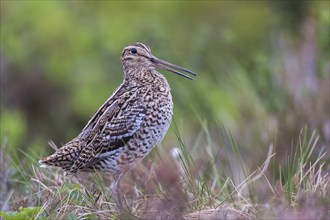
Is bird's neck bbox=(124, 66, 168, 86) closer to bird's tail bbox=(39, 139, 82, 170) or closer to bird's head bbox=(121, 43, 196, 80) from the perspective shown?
bird's head bbox=(121, 43, 196, 80)

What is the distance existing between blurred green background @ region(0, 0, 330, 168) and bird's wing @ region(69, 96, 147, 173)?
2512mm

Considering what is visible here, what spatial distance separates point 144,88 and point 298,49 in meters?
4.13

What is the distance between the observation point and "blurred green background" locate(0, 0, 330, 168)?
332 inches

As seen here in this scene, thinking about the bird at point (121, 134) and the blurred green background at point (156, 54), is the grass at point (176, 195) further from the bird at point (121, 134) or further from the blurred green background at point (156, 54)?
the blurred green background at point (156, 54)

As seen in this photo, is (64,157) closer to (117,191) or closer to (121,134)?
(121,134)

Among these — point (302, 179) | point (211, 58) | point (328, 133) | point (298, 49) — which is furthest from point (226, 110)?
point (302, 179)

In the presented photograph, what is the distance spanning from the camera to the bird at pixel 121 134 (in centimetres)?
522

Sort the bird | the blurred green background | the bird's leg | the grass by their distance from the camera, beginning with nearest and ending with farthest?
the grass < the bird's leg < the bird < the blurred green background

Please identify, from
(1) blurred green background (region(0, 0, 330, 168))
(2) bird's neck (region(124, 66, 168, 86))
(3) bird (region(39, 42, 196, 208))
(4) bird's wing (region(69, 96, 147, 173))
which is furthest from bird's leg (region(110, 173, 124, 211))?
(1) blurred green background (region(0, 0, 330, 168))

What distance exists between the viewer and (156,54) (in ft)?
29.7

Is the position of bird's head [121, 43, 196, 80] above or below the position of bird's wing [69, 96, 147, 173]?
above

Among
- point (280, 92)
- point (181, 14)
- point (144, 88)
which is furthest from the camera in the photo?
point (181, 14)

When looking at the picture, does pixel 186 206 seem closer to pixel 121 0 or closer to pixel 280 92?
pixel 280 92

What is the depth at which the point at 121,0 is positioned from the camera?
13320mm
